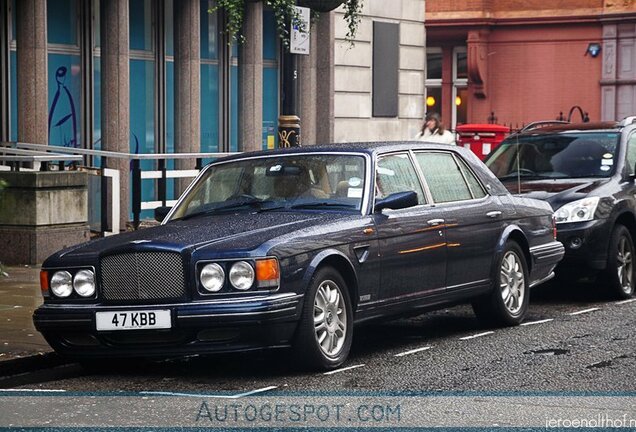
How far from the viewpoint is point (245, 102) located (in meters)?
24.5

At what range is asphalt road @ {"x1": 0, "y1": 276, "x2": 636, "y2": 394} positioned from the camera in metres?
8.94

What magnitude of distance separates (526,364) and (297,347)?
5.09 feet

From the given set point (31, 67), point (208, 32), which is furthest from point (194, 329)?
point (208, 32)

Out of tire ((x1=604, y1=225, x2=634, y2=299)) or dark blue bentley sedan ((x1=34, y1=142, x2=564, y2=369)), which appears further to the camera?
tire ((x1=604, y1=225, x2=634, y2=299))

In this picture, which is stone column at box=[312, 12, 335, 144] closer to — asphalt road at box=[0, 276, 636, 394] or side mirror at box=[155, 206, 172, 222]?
asphalt road at box=[0, 276, 636, 394]

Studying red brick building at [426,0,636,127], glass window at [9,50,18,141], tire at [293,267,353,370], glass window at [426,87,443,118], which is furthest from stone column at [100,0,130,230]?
glass window at [426,87,443,118]

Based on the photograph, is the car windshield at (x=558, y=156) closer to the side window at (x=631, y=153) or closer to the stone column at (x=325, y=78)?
the side window at (x=631, y=153)

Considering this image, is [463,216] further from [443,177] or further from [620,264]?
[620,264]

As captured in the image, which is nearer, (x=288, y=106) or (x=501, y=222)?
(x=501, y=222)

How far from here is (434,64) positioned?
46.6 meters

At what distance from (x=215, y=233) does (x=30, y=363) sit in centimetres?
164

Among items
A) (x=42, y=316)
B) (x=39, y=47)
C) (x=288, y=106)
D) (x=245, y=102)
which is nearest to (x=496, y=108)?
(x=245, y=102)

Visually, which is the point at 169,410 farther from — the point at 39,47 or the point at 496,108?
the point at 496,108

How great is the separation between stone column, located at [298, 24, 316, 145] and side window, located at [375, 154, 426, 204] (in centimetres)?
1440
